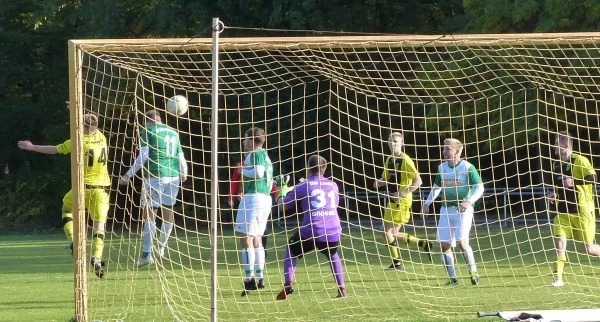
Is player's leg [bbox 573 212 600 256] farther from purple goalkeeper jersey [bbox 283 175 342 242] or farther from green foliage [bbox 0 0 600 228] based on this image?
green foliage [bbox 0 0 600 228]

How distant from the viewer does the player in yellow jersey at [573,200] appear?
11.7 metres

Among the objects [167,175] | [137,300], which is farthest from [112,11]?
[137,300]

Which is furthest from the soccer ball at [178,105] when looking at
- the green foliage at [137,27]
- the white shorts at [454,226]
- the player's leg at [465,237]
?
the green foliage at [137,27]

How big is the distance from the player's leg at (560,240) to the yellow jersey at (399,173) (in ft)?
5.72

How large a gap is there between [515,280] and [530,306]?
2440 millimetres

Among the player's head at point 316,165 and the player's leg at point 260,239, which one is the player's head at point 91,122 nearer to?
the player's leg at point 260,239

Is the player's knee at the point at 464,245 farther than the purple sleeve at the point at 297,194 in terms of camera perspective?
Yes

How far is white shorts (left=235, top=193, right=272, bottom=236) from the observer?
11.0 meters

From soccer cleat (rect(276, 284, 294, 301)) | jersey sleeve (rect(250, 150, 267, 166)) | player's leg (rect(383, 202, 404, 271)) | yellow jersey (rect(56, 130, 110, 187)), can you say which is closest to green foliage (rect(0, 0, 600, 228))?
player's leg (rect(383, 202, 404, 271))

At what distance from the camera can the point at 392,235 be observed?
13.1 metres

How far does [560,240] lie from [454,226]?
45.1 inches

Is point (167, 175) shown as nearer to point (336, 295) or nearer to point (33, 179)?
point (336, 295)

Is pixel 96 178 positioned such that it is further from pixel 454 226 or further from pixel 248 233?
pixel 454 226

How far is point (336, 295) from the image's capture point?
34.0 ft
